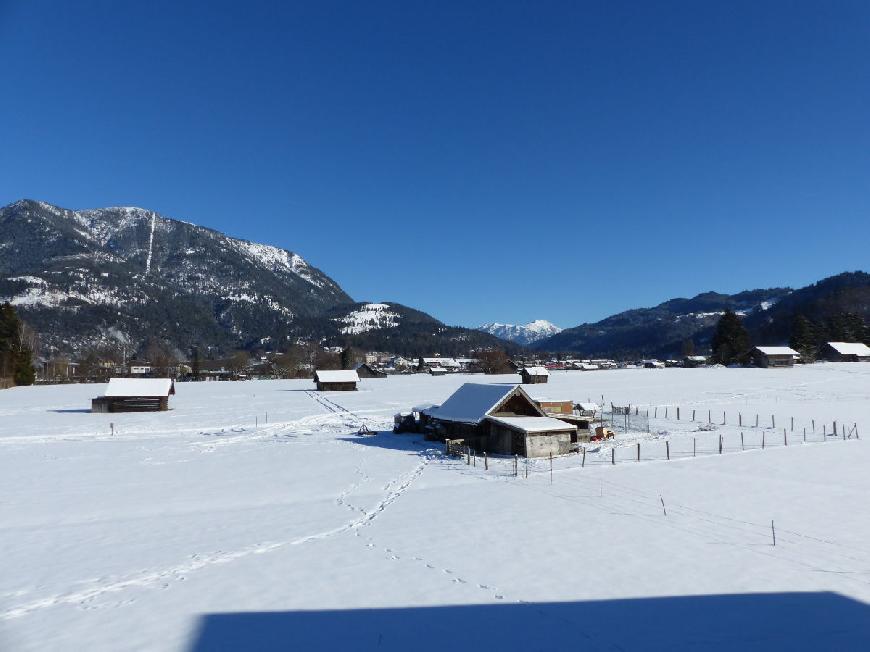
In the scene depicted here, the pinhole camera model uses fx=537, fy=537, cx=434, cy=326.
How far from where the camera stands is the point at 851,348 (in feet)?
341

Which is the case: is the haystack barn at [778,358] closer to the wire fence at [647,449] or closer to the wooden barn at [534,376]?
the wooden barn at [534,376]

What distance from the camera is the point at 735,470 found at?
26812 millimetres

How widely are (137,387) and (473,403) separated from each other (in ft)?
135

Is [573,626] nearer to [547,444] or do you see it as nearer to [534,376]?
[547,444]

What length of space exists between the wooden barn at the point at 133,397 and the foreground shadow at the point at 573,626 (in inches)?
2073

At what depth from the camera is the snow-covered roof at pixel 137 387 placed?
187ft

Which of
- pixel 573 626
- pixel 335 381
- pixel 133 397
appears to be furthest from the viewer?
pixel 335 381

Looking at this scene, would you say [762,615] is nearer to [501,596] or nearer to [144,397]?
[501,596]

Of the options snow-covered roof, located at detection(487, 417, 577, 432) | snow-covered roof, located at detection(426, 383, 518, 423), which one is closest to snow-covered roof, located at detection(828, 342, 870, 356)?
snow-covered roof, located at detection(487, 417, 577, 432)

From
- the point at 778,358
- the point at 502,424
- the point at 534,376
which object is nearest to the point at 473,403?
the point at 502,424

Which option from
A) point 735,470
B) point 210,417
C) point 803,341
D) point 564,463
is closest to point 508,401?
point 564,463

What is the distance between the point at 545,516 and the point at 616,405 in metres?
39.6

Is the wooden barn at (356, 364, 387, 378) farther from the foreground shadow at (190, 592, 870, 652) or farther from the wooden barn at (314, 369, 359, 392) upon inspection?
the foreground shadow at (190, 592, 870, 652)

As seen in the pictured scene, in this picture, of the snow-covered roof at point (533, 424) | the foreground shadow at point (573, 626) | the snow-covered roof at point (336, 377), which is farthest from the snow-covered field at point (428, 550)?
the snow-covered roof at point (336, 377)
